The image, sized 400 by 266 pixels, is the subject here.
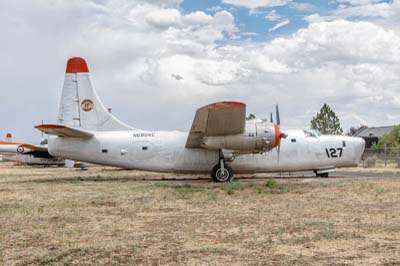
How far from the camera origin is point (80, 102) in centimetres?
1806

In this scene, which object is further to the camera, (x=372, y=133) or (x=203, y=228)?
(x=372, y=133)

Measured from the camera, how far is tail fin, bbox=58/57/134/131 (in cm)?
1800

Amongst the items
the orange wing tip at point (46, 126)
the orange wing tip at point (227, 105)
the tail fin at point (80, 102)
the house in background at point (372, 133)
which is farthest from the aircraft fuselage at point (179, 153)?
the house in background at point (372, 133)

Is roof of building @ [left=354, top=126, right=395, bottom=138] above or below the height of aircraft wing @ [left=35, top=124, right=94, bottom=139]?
above

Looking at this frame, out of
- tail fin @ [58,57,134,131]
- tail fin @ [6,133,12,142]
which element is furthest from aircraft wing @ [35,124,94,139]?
tail fin @ [6,133,12,142]

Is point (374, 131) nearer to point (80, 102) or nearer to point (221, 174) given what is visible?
point (221, 174)

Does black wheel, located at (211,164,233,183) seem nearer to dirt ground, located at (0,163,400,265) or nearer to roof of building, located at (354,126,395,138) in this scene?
dirt ground, located at (0,163,400,265)

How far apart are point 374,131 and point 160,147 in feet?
229

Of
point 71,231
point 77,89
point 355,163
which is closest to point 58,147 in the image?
point 77,89

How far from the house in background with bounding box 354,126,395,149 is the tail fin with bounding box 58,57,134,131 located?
63.0m

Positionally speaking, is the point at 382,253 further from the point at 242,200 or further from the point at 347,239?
the point at 242,200

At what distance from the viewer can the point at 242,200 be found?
1121 centimetres

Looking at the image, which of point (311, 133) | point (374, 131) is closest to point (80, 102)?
point (311, 133)

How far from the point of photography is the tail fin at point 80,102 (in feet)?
59.1
